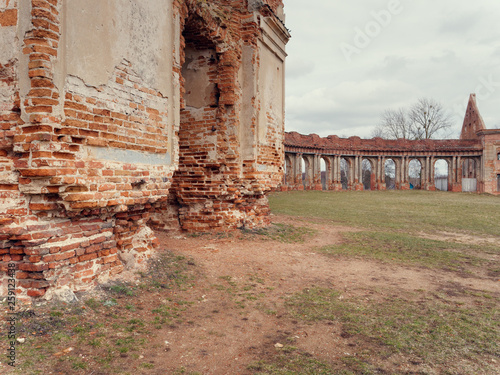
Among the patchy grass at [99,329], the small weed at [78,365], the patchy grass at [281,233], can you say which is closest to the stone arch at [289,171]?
the patchy grass at [281,233]

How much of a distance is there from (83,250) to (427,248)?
7.06 metres

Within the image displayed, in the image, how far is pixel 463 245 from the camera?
8.15 meters

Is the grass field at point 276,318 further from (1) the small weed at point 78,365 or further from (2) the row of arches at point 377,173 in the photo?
(2) the row of arches at point 377,173

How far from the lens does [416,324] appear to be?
362 cm

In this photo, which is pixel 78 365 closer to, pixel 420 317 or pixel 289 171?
pixel 420 317

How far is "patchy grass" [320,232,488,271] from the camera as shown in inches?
253

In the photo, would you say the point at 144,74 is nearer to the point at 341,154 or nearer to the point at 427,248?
the point at 427,248

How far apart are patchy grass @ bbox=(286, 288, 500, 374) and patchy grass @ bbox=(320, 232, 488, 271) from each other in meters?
1.97

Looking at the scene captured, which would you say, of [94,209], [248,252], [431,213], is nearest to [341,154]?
[431,213]

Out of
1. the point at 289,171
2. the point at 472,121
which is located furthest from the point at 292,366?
the point at 472,121

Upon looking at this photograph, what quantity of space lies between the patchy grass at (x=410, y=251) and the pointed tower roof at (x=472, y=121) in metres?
33.1

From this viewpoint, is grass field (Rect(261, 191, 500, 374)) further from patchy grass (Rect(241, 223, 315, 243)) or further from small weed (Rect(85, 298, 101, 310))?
small weed (Rect(85, 298, 101, 310))

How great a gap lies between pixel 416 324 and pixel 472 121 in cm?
4173

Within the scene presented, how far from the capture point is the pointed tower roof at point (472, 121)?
35.5 metres
